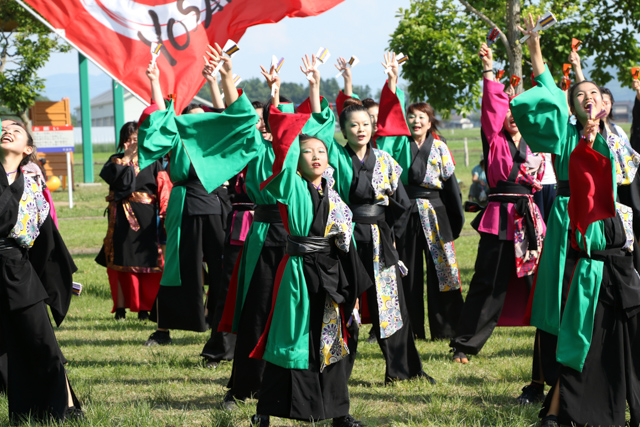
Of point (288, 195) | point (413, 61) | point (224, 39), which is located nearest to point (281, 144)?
point (288, 195)

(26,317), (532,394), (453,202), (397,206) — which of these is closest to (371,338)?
(453,202)

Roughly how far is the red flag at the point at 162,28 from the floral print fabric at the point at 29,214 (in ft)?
7.53

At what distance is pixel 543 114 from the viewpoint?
13.3 feet

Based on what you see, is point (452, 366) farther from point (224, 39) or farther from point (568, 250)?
point (224, 39)

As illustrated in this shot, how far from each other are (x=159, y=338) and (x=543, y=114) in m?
3.79

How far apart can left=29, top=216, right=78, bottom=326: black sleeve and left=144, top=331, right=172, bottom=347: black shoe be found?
195 centimetres

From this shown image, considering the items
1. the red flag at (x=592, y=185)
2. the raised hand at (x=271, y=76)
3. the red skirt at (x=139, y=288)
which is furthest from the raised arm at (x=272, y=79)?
the red skirt at (x=139, y=288)

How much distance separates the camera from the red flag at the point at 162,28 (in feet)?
21.6

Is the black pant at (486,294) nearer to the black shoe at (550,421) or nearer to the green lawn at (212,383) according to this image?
the green lawn at (212,383)

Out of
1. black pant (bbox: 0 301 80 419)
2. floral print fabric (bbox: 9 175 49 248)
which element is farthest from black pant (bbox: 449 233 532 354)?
floral print fabric (bbox: 9 175 49 248)

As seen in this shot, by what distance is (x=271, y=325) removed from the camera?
4.08 meters

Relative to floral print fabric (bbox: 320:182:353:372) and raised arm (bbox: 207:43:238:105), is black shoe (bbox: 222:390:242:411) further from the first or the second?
raised arm (bbox: 207:43:238:105)

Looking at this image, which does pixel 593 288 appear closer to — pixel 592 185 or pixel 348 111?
pixel 592 185

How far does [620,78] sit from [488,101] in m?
5.98
